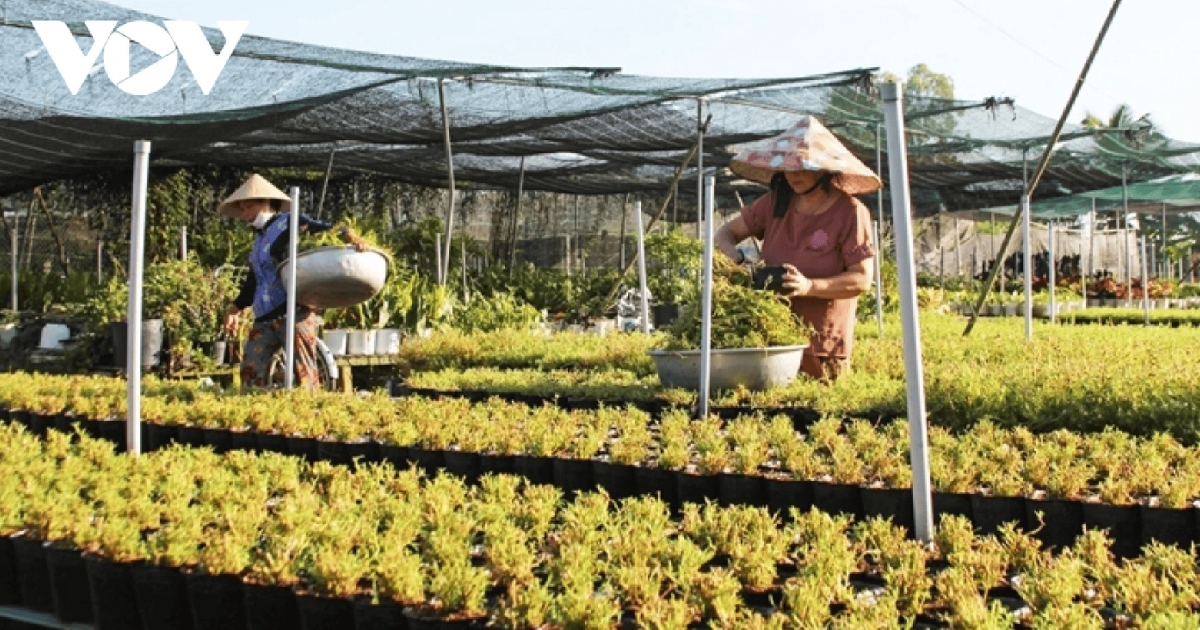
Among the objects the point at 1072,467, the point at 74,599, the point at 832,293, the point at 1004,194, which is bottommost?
the point at 74,599

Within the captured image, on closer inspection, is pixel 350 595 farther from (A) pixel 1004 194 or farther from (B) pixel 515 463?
(A) pixel 1004 194

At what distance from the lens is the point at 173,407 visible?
511 centimetres

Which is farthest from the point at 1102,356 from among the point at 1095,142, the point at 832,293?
the point at 1095,142

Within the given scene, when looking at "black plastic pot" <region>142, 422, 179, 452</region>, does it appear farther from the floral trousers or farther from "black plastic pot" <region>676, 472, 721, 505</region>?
"black plastic pot" <region>676, 472, 721, 505</region>

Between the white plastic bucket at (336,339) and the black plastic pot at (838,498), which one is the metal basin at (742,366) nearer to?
the black plastic pot at (838,498)

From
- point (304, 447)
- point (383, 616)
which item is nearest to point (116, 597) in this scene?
point (383, 616)

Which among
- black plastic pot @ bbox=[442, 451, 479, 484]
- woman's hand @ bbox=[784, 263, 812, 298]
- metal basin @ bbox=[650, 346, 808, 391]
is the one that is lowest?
black plastic pot @ bbox=[442, 451, 479, 484]

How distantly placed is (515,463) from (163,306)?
236 inches

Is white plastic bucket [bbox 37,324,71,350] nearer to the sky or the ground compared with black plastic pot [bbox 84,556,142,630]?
nearer to the sky

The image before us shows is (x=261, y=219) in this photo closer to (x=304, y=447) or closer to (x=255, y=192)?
(x=255, y=192)

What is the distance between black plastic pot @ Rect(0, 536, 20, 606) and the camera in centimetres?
305

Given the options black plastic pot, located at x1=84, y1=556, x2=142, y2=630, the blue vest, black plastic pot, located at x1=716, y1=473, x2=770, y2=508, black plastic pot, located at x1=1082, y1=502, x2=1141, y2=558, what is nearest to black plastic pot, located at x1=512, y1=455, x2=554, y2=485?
black plastic pot, located at x1=716, y1=473, x2=770, y2=508

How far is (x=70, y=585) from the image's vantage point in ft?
9.44

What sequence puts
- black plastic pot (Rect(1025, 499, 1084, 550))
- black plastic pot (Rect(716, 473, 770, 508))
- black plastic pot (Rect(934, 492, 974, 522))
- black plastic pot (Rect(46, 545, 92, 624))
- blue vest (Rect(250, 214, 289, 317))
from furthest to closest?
blue vest (Rect(250, 214, 289, 317))
black plastic pot (Rect(716, 473, 770, 508))
black plastic pot (Rect(934, 492, 974, 522))
black plastic pot (Rect(1025, 499, 1084, 550))
black plastic pot (Rect(46, 545, 92, 624))
